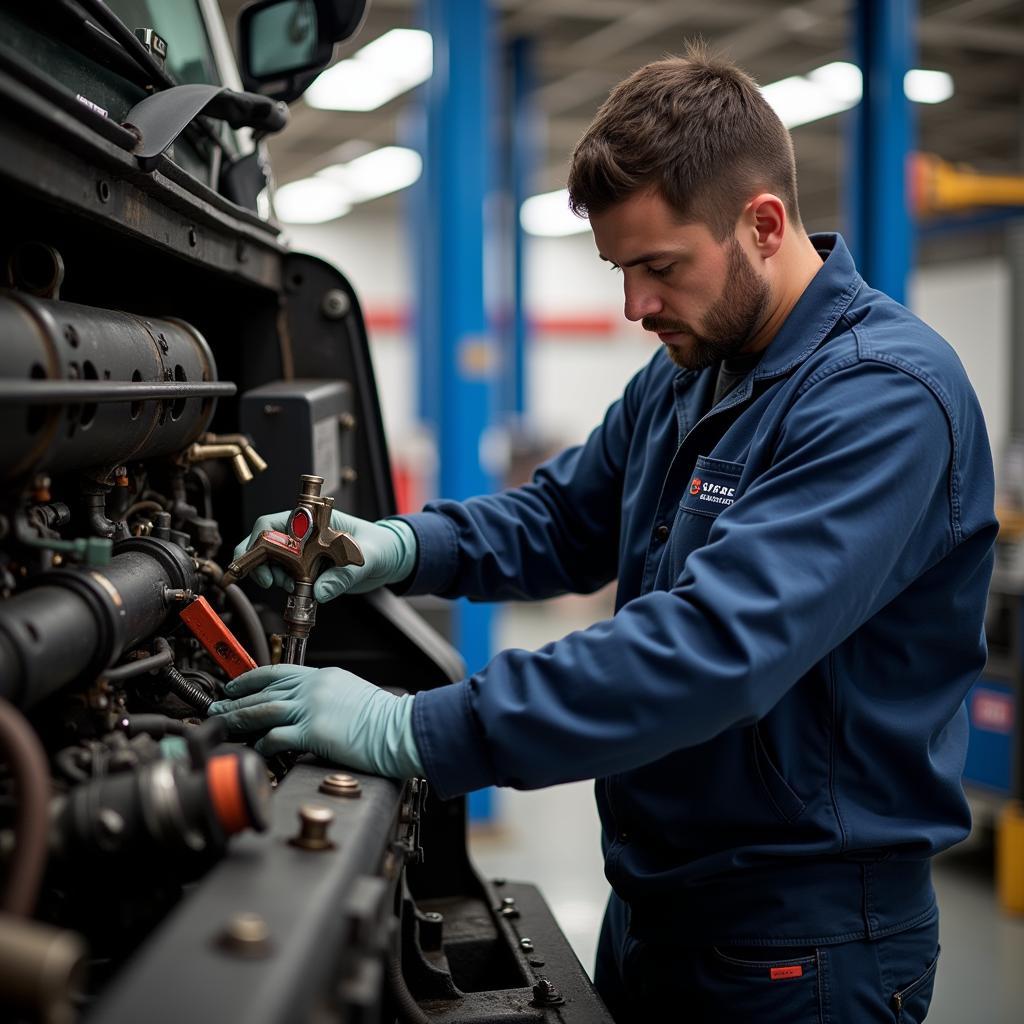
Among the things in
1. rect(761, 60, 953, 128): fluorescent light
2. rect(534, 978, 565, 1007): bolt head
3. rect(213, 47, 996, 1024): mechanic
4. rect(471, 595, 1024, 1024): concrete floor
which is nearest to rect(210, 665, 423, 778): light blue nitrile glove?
rect(213, 47, 996, 1024): mechanic

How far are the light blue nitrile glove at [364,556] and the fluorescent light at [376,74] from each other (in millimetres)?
6064

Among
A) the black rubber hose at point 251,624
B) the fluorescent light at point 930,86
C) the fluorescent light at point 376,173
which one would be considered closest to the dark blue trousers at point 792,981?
the black rubber hose at point 251,624

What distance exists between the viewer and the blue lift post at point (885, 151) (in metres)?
4.47

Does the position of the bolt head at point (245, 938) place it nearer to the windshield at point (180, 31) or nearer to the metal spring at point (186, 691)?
the metal spring at point (186, 691)

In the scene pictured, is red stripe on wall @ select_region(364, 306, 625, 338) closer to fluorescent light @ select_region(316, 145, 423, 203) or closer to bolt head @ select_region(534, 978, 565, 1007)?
fluorescent light @ select_region(316, 145, 423, 203)

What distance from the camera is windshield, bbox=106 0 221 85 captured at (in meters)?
1.68

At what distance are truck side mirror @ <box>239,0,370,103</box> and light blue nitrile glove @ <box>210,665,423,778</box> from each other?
1.15 metres

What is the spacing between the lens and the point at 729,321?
1.44m

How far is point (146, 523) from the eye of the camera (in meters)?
1.41

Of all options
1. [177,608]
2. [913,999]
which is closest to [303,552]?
[177,608]

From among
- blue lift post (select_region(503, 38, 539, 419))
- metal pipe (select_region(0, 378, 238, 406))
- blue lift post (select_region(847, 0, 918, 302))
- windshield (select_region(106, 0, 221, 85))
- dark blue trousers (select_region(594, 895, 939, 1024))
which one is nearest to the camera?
metal pipe (select_region(0, 378, 238, 406))

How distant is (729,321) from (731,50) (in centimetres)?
717

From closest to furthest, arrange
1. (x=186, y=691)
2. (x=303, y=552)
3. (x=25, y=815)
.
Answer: (x=25, y=815) < (x=186, y=691) < (x=303, y=552)

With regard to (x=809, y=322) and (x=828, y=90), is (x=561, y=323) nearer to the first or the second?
(x=828, y=90)
